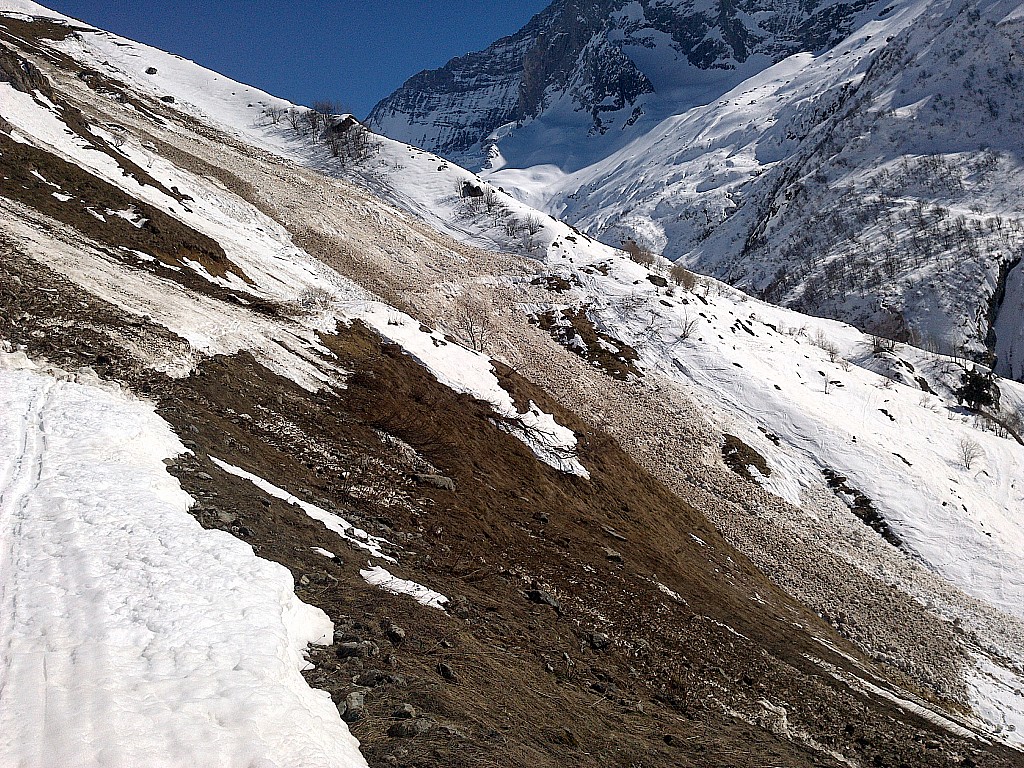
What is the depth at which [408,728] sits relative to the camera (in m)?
4.74

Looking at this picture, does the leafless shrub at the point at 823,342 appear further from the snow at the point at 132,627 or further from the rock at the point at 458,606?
the snow at the point at 132,627

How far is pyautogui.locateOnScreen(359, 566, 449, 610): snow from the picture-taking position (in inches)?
291

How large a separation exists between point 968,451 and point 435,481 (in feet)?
86.0

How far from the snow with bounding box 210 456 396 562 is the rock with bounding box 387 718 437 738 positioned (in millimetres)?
3636

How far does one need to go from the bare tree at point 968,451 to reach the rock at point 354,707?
28819 millimetres

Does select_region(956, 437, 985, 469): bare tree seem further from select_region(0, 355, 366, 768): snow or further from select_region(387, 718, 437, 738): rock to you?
select_region(0, 355, 366, 768): snow

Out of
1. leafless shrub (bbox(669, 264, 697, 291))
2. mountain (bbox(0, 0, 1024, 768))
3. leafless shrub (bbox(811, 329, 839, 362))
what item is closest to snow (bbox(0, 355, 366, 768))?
mountain (bbox(0, 0, 1024, 768))

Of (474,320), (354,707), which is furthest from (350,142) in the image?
(354,707)

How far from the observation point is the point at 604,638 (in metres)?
8.63

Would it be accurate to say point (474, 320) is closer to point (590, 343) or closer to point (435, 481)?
point (590, 343)

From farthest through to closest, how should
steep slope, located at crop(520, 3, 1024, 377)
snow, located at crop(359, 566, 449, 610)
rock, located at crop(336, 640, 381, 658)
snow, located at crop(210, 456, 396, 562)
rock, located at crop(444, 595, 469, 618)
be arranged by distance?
steep slope, located at crop(520, 3, 1024, 377) < snow, located at crop(210, 456, 396, 562) < rock, located at crop(444, 595, 469, 618) < snow, located at crop(359, 566, 449, 610) < rock, located at crop(336, 640, 381, 658)

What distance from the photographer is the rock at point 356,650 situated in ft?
18.4

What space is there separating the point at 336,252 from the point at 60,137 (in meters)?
11.1

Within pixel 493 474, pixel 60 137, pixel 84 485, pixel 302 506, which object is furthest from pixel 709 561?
pixel 60 137
